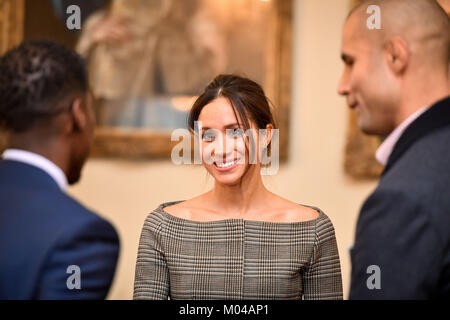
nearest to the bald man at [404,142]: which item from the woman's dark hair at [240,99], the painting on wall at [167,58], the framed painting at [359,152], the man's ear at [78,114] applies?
the woman's dark hair at [240,99]

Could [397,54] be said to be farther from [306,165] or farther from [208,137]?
[306,165]

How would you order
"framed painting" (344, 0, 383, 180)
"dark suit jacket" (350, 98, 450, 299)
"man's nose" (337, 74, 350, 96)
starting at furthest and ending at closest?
1. "framed painting" (344, 0, 383, 180)
2. "man's nose" (337, 74, 350, 96)
3. "dark suit jacket" (350, 98, 450, 299)

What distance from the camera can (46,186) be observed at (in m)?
1.27

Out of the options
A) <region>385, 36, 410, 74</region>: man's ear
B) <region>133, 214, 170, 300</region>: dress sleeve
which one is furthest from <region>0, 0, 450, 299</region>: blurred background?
<region>385, 36, 410, 74</region>: man's ear

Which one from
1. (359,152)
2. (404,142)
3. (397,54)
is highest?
(397,54)

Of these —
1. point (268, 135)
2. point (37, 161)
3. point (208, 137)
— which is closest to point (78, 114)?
point (37, 161)

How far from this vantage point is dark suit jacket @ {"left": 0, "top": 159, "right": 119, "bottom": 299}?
1.19 metres

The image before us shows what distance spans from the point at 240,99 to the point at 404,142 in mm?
695

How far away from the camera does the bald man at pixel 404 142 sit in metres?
1.19

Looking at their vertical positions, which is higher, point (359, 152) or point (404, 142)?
point (404, 142)

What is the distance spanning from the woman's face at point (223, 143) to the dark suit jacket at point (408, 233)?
2.19ft

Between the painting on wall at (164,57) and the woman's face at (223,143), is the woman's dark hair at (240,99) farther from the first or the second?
the painting on wall at (164,57)

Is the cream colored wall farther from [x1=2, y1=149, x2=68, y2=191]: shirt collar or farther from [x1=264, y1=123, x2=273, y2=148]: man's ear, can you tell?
[x1=2, y1=149, x2=68, y2=191]: shirt collar

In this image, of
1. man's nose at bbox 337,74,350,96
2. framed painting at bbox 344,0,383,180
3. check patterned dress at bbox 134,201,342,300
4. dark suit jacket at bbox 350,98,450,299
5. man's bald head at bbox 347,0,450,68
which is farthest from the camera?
framed painting at bbox 344,0,383,180
